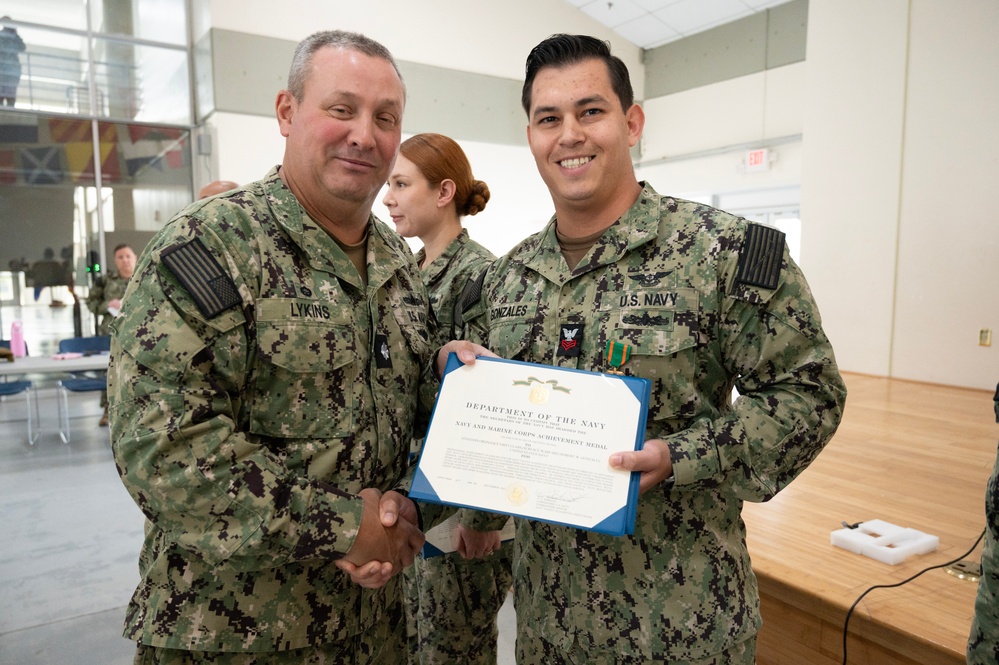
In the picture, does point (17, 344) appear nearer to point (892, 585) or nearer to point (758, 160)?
point (892, 585)

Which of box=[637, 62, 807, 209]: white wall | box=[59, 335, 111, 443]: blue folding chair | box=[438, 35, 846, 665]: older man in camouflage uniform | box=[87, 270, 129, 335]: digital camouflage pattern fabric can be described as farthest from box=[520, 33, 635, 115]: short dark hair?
box=[637, 62, 807, 209]: white wall

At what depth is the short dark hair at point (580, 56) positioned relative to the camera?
1.44m

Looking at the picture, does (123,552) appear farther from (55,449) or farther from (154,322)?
(154,322)

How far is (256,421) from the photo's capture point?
1.28m

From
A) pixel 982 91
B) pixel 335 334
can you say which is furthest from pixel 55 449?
pixel 982 91

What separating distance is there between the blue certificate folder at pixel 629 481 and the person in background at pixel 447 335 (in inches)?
19.7

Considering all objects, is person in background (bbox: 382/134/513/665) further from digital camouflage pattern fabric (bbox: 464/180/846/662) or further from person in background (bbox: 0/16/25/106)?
person in background (bbox: 0/16/25/106)

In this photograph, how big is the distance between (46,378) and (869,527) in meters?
9.19

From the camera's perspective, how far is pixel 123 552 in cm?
372

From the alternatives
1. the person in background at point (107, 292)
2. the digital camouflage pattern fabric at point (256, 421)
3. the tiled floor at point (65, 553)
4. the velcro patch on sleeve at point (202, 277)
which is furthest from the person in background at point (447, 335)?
the person in background at point (107, 292)

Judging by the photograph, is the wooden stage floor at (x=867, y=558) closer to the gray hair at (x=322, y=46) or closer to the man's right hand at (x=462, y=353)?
the man's right hand at (x=462, y=353)

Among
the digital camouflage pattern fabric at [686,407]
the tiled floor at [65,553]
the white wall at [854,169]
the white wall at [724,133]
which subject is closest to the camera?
the digital camouflage pattern fabric at [686,407]

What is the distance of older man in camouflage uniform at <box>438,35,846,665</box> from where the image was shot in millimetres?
1306

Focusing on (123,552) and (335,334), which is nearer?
(335,334)
